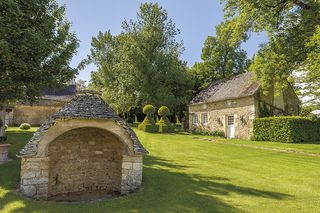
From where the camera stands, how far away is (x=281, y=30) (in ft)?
63.7

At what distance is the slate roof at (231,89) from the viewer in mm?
27141

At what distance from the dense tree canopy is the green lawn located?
360 cm

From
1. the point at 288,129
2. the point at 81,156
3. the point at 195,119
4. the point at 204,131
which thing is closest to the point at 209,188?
the point at 81,156

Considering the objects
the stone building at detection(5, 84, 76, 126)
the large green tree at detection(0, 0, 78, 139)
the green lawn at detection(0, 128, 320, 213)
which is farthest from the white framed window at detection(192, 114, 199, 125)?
the large green tree at detection(0, 0, 78, 139)

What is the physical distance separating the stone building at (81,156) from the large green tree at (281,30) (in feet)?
45.7

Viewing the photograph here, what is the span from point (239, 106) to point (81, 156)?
2072 cm

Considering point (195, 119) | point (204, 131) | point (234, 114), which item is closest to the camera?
point (234, 114)

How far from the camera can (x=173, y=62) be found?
37.4 metres

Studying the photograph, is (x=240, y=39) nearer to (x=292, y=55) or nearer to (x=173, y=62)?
(x=292, y=55)

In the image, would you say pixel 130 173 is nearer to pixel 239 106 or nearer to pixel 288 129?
pixel 288 129

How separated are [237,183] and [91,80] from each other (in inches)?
1834

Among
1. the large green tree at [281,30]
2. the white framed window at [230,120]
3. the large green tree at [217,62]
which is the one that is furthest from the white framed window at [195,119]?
the large green tree at [281,30]

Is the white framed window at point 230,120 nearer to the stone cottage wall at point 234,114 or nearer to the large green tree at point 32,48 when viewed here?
the stone cottage wall at point 234,114

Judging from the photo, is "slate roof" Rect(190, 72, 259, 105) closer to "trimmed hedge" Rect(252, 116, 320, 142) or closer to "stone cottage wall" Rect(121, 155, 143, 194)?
"trimmed hedge" Rect(252, 116, 320, 142)
